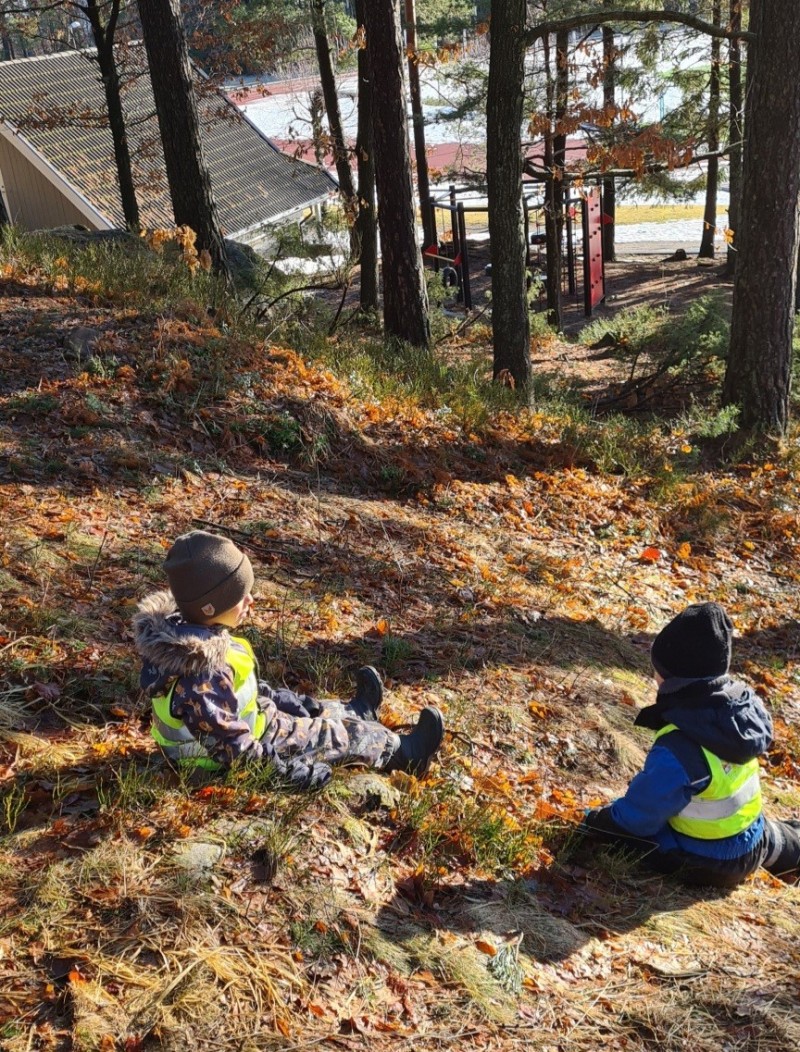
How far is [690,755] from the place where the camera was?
3754mm

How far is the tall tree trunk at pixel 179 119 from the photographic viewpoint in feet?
32.4

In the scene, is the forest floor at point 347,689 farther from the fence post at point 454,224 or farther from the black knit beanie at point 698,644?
the fence post at point 454,224

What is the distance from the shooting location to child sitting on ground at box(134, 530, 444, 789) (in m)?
3.45

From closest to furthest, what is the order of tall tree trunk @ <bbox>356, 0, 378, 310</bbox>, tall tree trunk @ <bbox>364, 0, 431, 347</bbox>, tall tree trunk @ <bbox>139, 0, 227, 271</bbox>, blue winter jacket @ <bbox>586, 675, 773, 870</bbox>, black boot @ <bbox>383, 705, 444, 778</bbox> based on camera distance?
blue winter jacket @ <bbox>586, 675, 773, 870</bbox> → black boot @ <bbox>383, 705, 444, 778</bbox> → tall tree trunk @ <bbox>139, 0, 227, 271</bbox> → tall tree trunk @ <bbox>364, 0, 431, 347</bbox> → tall tree trunk @ <bbox>356, 0, 378, 310</bbox>

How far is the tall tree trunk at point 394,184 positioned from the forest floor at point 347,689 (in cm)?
192

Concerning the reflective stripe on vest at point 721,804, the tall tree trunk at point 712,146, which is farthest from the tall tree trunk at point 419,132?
the reflective stripe on vest at point 721,804

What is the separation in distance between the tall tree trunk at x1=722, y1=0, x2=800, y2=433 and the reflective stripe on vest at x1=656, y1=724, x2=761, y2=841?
7453 millimetres

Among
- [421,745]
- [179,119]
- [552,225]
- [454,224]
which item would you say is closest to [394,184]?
[179,119]

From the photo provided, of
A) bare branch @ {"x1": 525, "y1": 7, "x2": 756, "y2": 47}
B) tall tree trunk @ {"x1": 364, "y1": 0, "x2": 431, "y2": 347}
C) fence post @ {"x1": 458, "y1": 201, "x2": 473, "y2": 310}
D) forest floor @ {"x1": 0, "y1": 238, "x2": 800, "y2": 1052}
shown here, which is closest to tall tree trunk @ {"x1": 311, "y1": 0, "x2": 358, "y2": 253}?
fence post @ {"x1": 458, "y1": 201, "x2": 473, "y2": 310}

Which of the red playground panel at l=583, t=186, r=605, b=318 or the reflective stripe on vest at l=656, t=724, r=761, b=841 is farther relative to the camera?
the red playground panel at l=583, t=186, r=605, b=318

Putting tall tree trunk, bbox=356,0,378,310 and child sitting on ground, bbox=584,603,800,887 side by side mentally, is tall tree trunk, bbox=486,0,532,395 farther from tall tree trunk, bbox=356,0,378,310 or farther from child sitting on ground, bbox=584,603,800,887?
child sitting on ground, bbox=584,603,800,887

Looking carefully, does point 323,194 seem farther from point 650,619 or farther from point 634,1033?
point 634,1033

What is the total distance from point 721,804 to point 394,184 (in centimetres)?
871

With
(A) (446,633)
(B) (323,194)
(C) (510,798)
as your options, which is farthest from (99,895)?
(B) (323,194)
